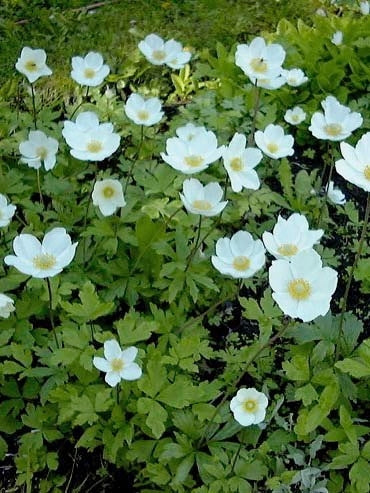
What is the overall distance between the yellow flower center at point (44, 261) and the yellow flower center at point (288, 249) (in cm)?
60

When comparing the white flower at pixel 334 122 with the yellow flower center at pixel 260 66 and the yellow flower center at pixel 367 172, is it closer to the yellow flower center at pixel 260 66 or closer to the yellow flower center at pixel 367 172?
the yellow flower center at pixel 260 66

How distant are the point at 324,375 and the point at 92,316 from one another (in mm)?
684

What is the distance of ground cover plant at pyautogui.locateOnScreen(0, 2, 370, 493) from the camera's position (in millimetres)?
2117

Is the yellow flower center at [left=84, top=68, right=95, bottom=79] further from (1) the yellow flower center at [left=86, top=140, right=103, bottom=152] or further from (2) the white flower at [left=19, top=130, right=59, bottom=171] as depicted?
(1) the yellow flower center at [left=86, top=140, right=103, bottom=152]

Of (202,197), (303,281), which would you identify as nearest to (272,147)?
(202,197)

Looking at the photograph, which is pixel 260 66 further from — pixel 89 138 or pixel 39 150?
pixel 39 150

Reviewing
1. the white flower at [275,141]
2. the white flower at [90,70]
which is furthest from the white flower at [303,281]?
the white flower at [90,70]

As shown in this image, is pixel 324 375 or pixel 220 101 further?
pixel 220 101

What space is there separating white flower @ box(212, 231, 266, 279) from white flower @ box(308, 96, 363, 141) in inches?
21.4

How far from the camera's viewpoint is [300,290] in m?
1.88

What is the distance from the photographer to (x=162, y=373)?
7.12 ft

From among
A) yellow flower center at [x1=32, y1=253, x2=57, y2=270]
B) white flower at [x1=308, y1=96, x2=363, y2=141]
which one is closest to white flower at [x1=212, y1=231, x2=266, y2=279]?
yellow flower center at [x1=32, y1=253, x2=57, y2=270]

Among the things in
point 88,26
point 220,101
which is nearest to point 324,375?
point 220,101

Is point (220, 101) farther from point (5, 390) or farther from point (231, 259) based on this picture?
point (5, 390)
